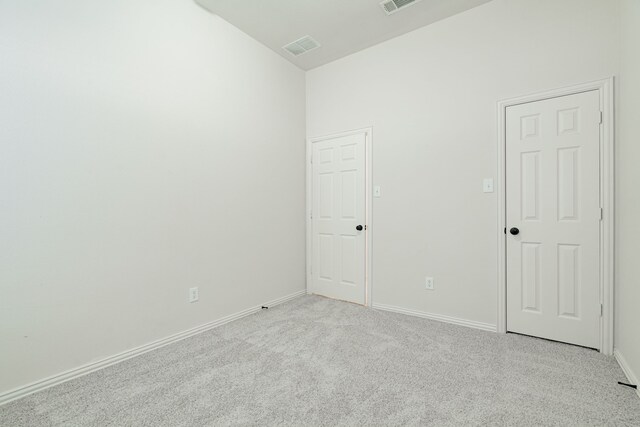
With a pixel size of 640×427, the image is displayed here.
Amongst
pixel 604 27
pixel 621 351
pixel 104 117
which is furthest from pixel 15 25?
pixel 621 351

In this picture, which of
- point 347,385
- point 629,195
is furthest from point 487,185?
point 347,385

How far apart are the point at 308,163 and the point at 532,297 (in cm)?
275

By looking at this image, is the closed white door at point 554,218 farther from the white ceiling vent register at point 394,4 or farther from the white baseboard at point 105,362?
the white baseboard at point 105,362

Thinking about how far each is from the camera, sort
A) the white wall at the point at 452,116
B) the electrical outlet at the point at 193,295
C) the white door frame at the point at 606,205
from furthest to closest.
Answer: the electrical outlet at the point at 193,295
the white wall at the point at 452,116
the white door frame at the point at 606,205

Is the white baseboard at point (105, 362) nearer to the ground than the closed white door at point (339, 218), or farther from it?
nearer to the ground

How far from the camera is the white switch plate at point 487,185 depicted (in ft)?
8.50

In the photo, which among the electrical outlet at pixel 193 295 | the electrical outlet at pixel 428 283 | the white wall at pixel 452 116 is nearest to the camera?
the white wall at pixel 452 116

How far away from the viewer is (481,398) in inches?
64.6

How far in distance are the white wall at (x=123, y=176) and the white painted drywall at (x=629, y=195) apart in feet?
9.72

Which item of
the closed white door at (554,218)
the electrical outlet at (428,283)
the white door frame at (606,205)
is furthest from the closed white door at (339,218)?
the white door frame at (606,205)

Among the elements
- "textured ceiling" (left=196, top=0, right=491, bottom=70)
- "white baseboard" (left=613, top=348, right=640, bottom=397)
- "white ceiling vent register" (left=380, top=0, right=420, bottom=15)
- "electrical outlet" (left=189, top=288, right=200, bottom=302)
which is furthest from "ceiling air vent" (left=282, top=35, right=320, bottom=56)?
"white baseboard" (left=613, top=348, right=640, bottom=397)

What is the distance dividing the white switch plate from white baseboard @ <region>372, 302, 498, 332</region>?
1216 mm

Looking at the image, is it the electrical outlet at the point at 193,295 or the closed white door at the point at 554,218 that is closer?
the closed white door at the point at 554,218

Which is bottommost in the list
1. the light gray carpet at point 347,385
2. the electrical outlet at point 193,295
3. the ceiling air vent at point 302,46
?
the light gray carpet at point 347,385
